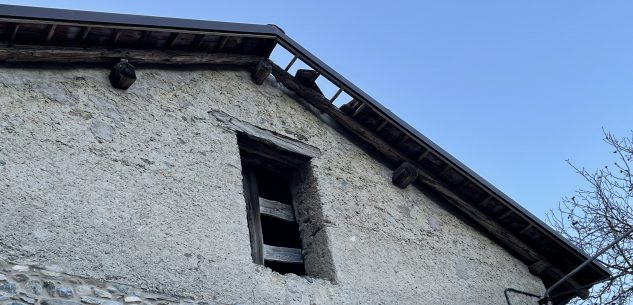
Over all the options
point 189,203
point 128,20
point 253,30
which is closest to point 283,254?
point 189,203

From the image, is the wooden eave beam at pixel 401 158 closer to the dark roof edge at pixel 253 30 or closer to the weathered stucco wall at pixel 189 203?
the weathered stucco wall at pixel 189 203

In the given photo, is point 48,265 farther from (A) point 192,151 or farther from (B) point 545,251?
(B) point 545,251

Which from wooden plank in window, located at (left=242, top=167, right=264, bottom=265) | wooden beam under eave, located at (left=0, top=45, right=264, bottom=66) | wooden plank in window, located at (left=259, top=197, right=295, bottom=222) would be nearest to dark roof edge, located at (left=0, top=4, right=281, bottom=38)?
wooden beam under eave, located at (left=0, top=45, right=264, bottom=66)

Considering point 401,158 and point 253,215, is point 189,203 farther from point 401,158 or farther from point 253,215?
point 401,158

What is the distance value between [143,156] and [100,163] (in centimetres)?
35

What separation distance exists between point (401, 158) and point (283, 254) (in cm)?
169

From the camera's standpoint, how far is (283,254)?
5.29 m

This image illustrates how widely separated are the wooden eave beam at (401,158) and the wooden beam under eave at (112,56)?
43 centimetres

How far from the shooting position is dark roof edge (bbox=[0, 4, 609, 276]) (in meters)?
4.24

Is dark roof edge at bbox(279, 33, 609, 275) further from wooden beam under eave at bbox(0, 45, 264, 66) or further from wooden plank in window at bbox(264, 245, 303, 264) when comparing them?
wooden plank in window at bbox(264, 245, 303, 264)

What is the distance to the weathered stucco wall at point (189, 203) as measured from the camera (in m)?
3.90

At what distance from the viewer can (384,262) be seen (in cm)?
541

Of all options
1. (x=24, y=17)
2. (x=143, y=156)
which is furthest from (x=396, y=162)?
(x=24, y=17)

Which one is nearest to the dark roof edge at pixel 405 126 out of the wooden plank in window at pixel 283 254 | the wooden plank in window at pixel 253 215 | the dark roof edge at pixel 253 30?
the dark roof edge at pixel 253 30
